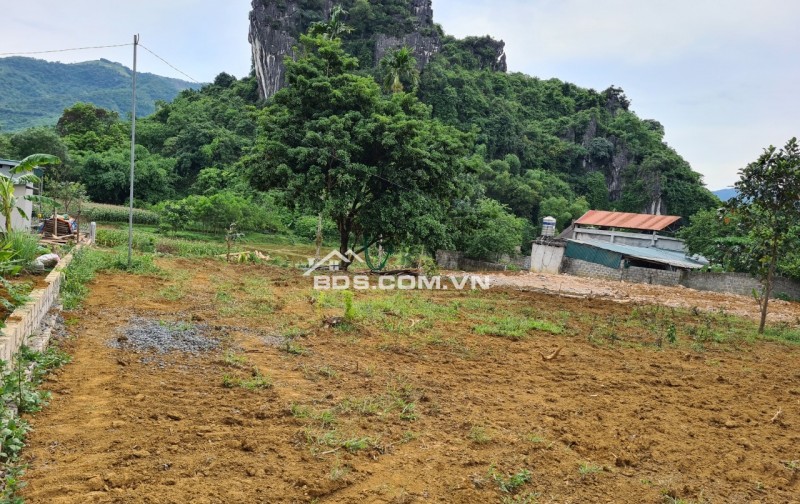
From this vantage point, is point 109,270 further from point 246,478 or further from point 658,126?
point 658,126

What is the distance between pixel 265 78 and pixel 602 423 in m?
58.6

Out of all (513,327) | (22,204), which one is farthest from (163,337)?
(22,204)

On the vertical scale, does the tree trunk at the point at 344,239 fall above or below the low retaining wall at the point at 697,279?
above

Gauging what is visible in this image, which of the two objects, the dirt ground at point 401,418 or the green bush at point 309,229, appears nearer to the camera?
the dirt ground at point 401,418

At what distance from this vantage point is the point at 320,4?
195 ft

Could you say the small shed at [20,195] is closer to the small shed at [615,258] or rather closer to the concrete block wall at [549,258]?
the concrete block wall at [549,258]

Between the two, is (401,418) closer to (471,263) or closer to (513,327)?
(513,327)

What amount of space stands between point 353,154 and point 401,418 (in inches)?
437

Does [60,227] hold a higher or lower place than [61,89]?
lower

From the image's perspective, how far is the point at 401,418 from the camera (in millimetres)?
4195

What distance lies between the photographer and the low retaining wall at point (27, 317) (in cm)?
411

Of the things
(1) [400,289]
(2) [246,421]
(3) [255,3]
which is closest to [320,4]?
(3) [255,3]

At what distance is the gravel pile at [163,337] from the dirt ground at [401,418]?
181mm

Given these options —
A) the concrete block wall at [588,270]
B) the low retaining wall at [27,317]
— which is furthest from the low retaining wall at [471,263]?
the low retaining wall at [27,317]
